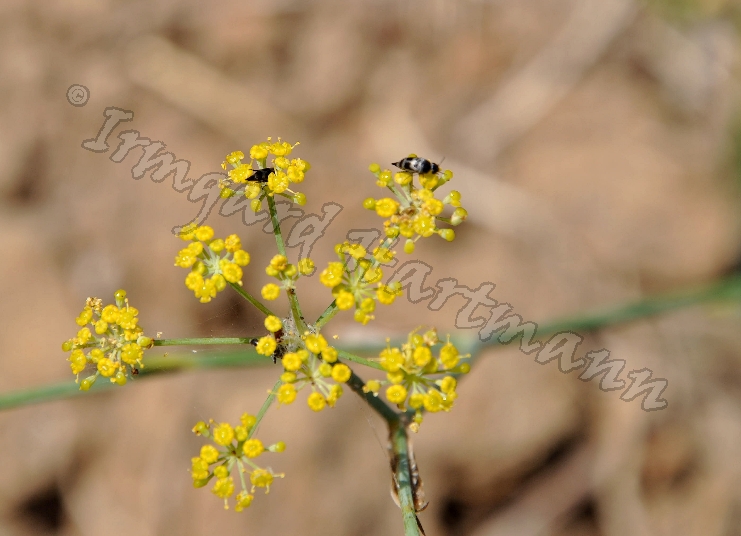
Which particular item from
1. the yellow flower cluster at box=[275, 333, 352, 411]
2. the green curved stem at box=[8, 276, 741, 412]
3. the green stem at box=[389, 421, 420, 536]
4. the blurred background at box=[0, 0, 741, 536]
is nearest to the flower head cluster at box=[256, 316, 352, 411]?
the yellow flower cluster at box=[275, 333, 352, 411]

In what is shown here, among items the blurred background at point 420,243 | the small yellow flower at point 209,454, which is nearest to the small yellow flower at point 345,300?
the small yellow flower at point 209,454

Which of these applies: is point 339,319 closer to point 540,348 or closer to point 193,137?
point 540,348

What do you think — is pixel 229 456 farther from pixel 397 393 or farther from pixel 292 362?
pixel 397 393

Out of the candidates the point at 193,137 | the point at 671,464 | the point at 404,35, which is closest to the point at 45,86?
the point at 193,137

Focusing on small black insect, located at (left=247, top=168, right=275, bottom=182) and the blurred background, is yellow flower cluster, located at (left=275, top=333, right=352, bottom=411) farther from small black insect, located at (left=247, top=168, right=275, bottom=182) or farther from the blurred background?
the blurred background

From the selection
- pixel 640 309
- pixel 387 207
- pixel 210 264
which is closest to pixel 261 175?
pixel 210 264

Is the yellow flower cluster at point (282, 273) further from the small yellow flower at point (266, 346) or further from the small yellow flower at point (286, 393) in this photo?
the small yellow flower at point (286, 393)
